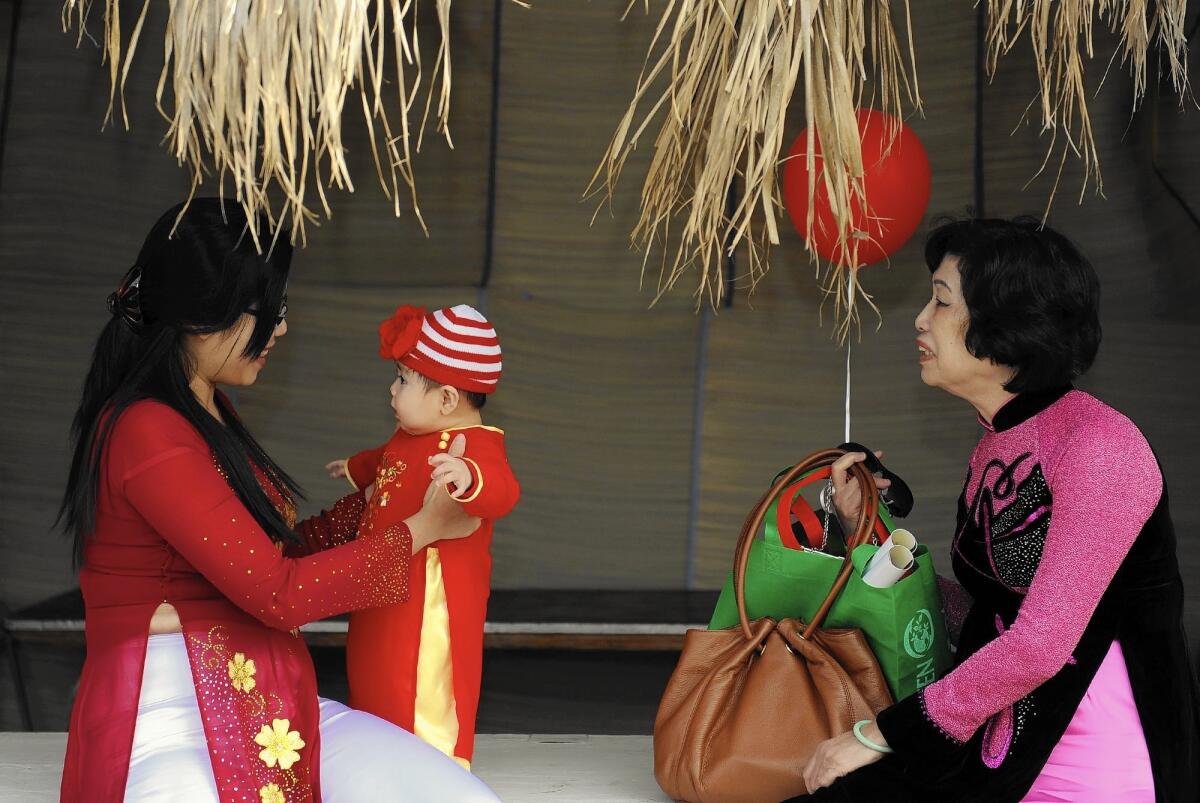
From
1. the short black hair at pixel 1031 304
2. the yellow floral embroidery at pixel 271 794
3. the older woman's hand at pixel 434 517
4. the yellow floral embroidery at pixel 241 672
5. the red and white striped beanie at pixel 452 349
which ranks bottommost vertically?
the yellow floral embroidery at pixel 271 794

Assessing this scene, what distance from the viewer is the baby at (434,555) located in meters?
2.12

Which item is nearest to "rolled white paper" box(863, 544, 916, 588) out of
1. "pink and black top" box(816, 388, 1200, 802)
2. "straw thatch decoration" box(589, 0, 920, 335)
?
"pink and black top" box(816, 388, 1200, 802)

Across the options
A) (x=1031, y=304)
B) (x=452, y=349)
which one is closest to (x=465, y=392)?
(x=452, y=349)

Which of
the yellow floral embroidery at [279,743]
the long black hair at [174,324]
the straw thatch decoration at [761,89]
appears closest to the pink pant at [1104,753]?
the straw thatch decoration at [761,89]

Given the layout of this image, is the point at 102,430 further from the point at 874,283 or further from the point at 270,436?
the point at 874,283

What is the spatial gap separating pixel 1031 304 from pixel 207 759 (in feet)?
4.35

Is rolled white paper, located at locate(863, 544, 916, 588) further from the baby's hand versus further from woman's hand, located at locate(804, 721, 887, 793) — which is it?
the baby's hand

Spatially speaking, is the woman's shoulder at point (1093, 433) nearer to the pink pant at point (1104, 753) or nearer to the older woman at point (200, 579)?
the pink pant at point (1104, 753)

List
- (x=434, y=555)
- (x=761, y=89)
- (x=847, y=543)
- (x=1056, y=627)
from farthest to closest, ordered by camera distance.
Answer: (x=434, y=555) → (x=847, y=543) → (x=761, y=89) → (x=1056, y=627)

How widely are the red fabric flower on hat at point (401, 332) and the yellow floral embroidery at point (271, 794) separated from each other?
754mm

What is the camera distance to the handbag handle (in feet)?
6.42

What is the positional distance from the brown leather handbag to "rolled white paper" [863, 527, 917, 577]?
4 centimetres

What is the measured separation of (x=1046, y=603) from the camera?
1.71 m

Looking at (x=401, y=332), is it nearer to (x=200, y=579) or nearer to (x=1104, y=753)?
(x=200, y=579)
